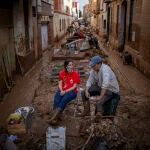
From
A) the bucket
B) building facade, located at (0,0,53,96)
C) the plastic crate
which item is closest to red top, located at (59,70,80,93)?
the plastic crate

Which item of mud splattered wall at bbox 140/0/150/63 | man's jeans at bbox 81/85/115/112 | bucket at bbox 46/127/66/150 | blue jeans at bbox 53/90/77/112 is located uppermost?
mud splattered wall at bbox 140/0/150/63

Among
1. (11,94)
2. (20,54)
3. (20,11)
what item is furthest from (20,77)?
(20,11)

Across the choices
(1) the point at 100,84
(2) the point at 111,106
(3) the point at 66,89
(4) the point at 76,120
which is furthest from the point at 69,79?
(2) the point at 111,106

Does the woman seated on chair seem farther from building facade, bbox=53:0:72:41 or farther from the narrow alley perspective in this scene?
building facade, bbox=53:0:72:41

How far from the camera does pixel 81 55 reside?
55.0 ft

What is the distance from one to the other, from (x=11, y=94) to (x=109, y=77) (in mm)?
4863

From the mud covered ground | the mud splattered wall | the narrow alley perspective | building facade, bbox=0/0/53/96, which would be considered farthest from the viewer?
the mud splattered wall

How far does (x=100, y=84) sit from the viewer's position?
18.3ft

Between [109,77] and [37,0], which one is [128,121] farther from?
[37,0]

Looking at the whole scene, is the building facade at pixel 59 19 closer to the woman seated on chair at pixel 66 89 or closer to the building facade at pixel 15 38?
the building facade at pixel 15 38

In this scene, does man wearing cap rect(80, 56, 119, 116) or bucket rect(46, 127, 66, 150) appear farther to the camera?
man wearing cap rect(80, 56, 119, 116)

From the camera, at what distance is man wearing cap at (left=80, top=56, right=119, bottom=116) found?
523 cm

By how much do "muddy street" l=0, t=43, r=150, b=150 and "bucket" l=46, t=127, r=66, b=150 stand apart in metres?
0.33

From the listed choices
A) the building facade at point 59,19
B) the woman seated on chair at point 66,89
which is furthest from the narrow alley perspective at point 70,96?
the building facade at point 59,19
